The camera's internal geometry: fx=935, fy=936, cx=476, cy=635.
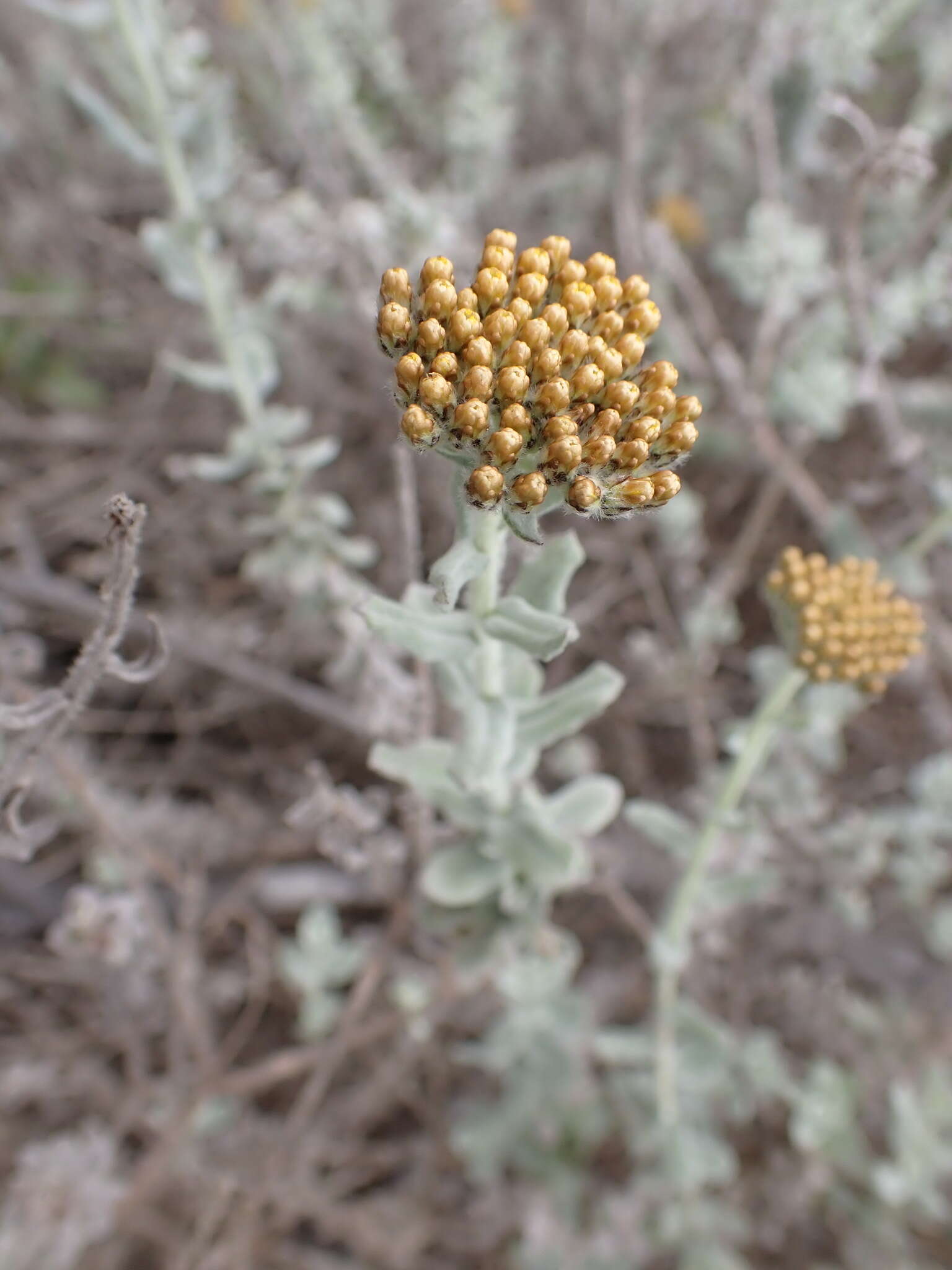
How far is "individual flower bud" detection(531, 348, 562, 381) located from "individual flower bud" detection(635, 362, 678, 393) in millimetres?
142

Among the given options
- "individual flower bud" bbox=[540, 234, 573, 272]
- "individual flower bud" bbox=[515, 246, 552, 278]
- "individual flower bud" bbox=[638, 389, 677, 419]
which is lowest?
"individual flower bud" bbox=[638, 389, 677, 419]

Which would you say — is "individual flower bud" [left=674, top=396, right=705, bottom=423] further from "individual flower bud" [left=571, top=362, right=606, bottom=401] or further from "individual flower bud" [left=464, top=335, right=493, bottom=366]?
"individual flower bud" [left=464, top=335, right=493, bottom=366]

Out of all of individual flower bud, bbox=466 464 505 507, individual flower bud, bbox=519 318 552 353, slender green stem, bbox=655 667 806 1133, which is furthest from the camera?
slender green stem, bbox=655 667 806 1133

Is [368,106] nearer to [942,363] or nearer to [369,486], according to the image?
[369,486]

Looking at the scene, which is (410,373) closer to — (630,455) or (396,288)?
(396,288)

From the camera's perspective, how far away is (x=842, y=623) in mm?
1813

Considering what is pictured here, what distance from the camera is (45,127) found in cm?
402

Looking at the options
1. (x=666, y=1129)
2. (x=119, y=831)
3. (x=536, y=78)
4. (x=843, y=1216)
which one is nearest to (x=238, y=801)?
(x=119, y=831)

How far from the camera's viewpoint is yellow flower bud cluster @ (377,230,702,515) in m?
1.17

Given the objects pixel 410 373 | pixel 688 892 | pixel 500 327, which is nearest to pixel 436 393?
pixel 410 373

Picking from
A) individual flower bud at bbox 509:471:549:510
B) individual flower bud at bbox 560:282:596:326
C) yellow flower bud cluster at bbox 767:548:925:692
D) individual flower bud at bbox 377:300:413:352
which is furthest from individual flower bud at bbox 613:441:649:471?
yellow flower bud cluster at bbox 767:548:925:692

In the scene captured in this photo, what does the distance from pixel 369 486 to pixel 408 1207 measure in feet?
7.92

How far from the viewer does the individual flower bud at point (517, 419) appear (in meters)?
1.17

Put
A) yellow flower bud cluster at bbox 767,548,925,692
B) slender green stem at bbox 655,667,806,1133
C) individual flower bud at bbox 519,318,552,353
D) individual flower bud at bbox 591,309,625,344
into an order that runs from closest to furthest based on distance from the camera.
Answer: individual flower bud at bbox 519,318,552,353, individual flower bud at bbox 591,309,625,344, yellow flower bud cluster at bbox 767,548,925,692, slender green stem at bbox 655,667,806,1133
